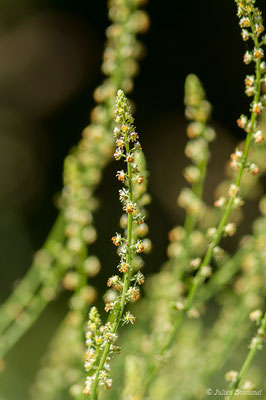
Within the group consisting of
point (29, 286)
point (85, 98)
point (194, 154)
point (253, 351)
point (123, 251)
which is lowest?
point (253, 351)

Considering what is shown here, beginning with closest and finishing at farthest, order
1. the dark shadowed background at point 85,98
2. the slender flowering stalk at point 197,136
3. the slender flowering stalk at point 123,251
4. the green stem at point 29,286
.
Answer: the slender flowering stalk at point 123,251, the slender flowering stalk at point 197,136, the green stem at point 29,286, the dark shadowed background at point 85,98

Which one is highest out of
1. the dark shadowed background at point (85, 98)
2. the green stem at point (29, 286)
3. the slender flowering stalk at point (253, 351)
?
the dark shadowed background at point (85, 98)

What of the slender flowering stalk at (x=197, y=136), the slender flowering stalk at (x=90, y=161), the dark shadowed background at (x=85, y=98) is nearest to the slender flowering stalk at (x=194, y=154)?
the slender flowering stalk at (x=197, y=136)

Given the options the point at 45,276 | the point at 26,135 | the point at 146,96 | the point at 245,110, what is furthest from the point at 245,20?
the point at 26,135

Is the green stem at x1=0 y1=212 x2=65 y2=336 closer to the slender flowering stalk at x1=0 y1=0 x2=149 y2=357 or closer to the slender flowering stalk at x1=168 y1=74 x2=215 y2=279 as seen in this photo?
the slender flowering stalk at x1=0 y1=0 x2=149 y2=357

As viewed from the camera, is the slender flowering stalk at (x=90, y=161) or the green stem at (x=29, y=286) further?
the green stem at (x=29, y=286)

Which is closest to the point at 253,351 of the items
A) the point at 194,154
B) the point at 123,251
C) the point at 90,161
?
the point at 123,251

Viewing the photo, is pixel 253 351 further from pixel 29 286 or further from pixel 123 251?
pixel 29 286

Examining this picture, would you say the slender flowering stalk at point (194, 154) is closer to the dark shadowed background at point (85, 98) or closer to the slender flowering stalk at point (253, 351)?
the slender flowering stalk at point (253, 351)

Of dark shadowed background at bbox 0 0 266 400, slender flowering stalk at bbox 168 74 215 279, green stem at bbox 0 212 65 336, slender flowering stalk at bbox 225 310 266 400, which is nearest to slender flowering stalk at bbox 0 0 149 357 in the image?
green stem at bbox 0 212 65 336
